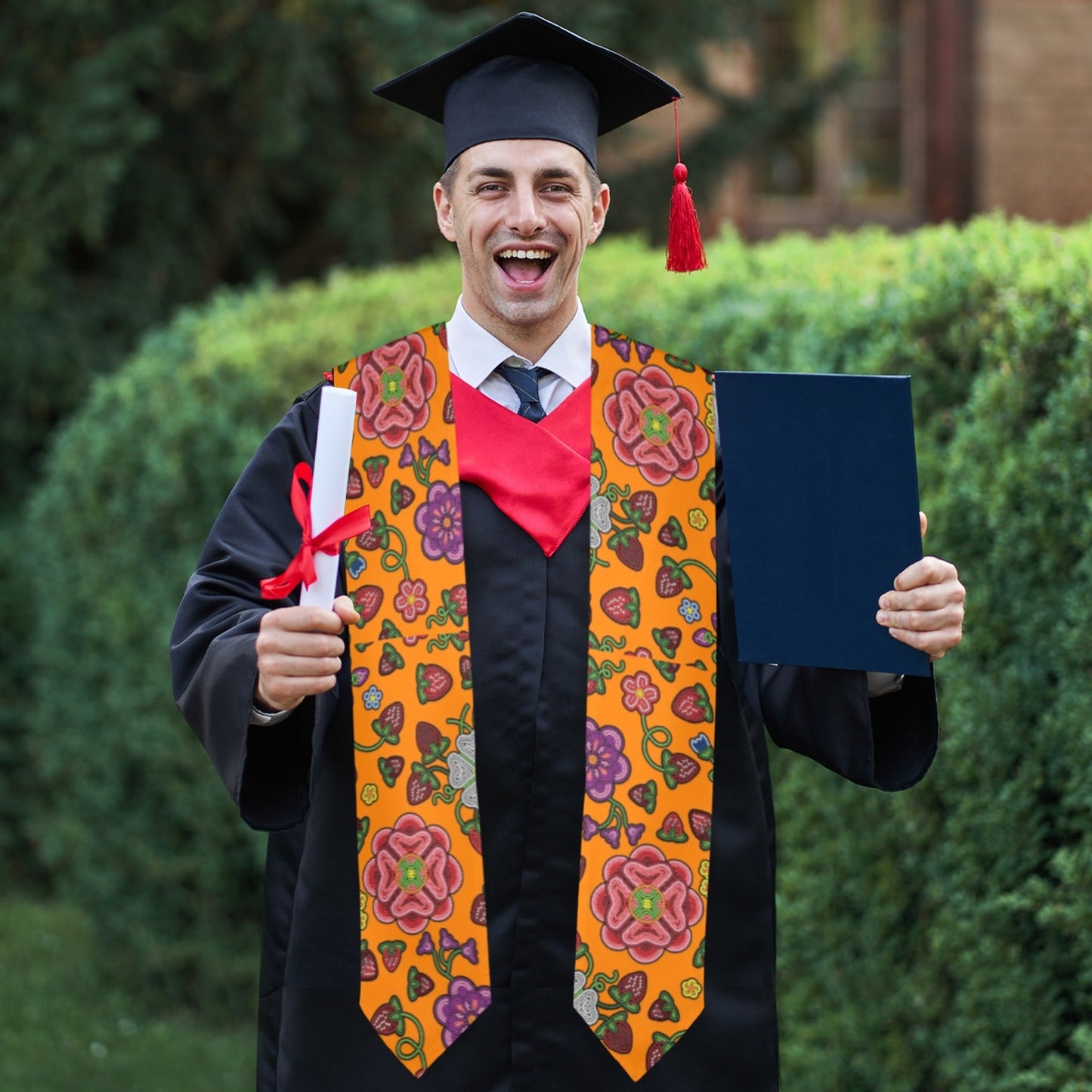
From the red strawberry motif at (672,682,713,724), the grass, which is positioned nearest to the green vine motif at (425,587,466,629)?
the red strawberry motif at (672,682,713,724)

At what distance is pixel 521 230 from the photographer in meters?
2.41

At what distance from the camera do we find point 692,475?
8.34ft

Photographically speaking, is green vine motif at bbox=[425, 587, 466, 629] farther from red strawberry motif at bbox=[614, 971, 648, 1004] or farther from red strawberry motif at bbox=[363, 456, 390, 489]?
red strawberry motif at bbox=[614, 971, 648, 1004]

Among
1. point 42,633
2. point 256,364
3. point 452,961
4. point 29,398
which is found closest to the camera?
point 452,961

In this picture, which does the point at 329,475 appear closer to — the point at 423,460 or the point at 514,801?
the point at 423,460

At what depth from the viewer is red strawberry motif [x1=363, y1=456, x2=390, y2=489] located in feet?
8.21

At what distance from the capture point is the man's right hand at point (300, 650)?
210 cm

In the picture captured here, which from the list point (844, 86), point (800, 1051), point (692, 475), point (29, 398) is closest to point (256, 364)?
point (29, 398)

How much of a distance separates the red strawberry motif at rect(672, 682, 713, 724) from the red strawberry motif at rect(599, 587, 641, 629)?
129mm

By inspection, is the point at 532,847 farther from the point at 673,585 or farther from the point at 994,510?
the point at 994,510

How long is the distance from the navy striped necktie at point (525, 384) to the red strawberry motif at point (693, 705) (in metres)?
0.49

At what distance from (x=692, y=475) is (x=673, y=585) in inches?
7.3

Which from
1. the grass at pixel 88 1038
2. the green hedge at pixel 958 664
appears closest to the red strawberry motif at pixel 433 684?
the green hedge at pixel 958 664

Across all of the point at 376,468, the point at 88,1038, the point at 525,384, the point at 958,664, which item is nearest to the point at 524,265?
the point at 525,384
